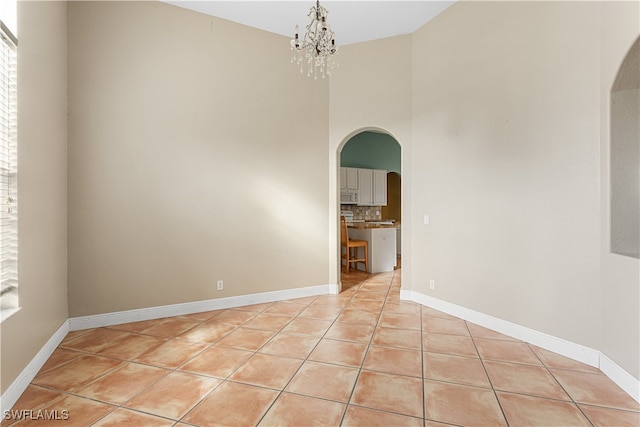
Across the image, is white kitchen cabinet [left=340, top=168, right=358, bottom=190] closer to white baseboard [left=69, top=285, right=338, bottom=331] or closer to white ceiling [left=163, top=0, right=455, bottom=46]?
white baseboard [left=69, top=285, right=338, bottom=331]

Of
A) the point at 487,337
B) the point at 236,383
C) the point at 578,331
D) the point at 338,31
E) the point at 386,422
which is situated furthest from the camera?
the point at 338,31

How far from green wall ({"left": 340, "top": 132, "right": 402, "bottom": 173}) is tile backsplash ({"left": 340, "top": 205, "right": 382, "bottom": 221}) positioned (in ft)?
3.47

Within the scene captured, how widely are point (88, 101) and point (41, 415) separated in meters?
2.75

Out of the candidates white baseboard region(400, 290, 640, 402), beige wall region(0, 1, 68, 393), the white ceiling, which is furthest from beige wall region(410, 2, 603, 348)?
beige wall region(0, 1, 68, 393)

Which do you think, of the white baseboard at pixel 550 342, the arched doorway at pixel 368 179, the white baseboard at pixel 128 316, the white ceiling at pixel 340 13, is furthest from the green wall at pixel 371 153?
the white baseboard at pixel 550 342

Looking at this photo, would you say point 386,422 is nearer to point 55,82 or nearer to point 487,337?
point 487,337

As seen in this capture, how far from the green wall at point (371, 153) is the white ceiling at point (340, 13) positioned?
385cm

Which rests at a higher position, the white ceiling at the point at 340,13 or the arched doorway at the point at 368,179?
the white ceiling at the point at 340,13

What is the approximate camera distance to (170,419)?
1.82 m

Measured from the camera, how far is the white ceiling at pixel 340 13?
140 inches

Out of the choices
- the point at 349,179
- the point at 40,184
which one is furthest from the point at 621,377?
the point at 349,179

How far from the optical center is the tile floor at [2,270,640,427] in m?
1.86

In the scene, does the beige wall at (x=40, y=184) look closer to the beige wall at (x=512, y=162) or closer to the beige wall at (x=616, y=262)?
the beige wall at (x=512, y=162)

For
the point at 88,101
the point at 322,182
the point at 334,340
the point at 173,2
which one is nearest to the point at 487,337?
the point at 334,340
